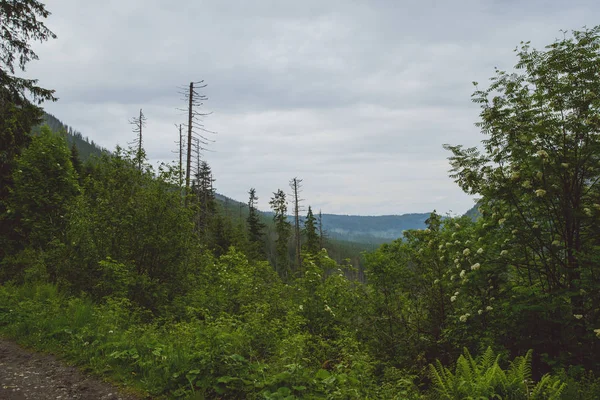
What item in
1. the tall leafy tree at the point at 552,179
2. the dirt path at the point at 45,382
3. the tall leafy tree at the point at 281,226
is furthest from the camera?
the tall leafy tree at the point at 281,226

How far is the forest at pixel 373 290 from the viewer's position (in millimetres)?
4860

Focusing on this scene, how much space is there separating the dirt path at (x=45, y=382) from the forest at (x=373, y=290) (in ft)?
0.72

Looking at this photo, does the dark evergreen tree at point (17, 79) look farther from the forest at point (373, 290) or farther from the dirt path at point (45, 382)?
the dirt path at point (45, 382)

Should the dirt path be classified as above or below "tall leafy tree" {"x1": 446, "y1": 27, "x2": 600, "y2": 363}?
below

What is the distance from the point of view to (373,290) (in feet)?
31.3

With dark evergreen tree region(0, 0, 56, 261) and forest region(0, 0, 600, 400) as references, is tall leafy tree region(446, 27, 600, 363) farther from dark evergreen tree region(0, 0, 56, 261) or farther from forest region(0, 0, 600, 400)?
dark evergreen tree region(0, 0, 56, 261)

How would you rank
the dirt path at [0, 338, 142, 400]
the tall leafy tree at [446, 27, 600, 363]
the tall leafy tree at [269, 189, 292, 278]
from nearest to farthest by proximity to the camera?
the dirt path at [0, 338, 142, 400] → the tall leafy tree at [446, 27, 600, 363] → the tall leafy tree at [269, 189, 292, 278]

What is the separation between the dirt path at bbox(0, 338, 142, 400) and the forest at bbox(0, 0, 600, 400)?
22 centimetres

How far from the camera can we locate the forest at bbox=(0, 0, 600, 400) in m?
4.86

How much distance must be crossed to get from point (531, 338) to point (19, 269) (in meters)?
16.2

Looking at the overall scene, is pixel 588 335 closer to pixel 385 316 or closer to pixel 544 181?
pixel 544 181

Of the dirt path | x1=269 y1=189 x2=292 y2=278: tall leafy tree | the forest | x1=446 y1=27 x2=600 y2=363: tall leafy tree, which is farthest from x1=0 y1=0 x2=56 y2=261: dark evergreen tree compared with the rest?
x1=269 y1=189 x2=292 y2=278: tall leafy tree

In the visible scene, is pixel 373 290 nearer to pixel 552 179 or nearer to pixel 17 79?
pixel 552 179

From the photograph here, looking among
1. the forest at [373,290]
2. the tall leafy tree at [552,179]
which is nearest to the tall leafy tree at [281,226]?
the forest at [373,290]
